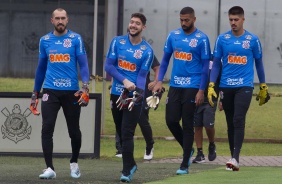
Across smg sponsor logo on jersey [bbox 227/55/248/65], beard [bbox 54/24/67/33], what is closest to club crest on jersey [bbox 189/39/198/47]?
smg sponsor logo on jersey [bbox 227/55/248/65]

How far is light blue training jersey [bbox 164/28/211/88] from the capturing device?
12547 mm

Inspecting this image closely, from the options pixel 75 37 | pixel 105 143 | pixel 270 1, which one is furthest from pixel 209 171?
pixel 270 1

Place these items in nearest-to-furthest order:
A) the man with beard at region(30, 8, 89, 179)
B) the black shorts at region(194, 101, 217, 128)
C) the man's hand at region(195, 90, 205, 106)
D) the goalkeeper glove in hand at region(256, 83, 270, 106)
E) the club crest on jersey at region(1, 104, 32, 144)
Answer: the man with beard at region(30, 8, 89, 179) → the man's hand at region(195, 90, 205, 106) → the goalkeeper glove in hand at region(256, 83, 270, 106) → the club crest on jersey at region(1, 104, 32, 144) → the black shorts at region(194, 101, 217, 128)

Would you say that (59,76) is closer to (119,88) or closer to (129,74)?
(119,88)

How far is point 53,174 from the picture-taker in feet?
39.0

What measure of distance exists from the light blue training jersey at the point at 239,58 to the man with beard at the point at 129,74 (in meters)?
1.38

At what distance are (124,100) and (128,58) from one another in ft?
1.64

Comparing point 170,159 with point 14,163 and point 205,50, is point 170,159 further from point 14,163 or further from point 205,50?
point 205,50

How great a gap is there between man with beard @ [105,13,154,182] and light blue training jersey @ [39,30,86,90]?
443 mm

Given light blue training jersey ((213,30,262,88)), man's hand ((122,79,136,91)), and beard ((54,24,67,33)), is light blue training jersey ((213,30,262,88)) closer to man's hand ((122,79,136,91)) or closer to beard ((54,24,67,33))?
man's hand ((122,79,136,91))

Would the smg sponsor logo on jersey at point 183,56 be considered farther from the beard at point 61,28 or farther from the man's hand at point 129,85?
the beard at point 61,28

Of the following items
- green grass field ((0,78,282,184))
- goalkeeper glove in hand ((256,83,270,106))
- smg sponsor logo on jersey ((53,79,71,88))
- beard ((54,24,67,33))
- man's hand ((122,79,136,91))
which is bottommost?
green grass field ((0,78,282,184))

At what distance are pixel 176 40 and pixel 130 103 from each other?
141 cm

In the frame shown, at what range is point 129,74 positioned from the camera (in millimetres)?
11836
